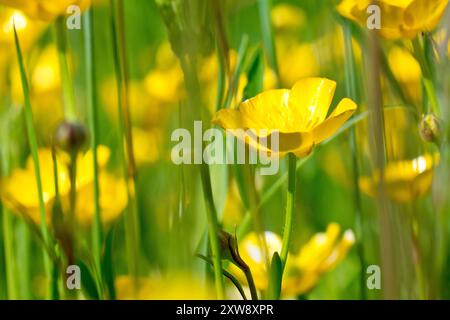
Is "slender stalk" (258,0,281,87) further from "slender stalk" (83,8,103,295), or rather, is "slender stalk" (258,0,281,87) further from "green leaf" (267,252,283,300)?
"green leaf" (267,252,283,300)

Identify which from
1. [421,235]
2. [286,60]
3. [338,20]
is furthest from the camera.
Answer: [286,60]

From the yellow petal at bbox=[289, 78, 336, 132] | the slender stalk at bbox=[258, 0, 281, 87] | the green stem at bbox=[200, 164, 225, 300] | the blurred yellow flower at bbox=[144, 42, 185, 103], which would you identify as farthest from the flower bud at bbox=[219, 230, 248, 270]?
the blurred yellow flower at bbox=[144, 42, 185, 103]

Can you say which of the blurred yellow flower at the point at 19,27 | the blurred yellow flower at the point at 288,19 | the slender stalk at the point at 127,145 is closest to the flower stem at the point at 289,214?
the slender stalk at the point at 127,145

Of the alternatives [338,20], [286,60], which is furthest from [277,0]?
[338,20]

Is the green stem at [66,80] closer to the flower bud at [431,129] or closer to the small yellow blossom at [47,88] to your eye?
the flower bud at [431,129]

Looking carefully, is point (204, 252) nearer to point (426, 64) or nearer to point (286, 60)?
point (426, 64)

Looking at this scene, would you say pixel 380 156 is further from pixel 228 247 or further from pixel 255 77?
pixel 255 77
